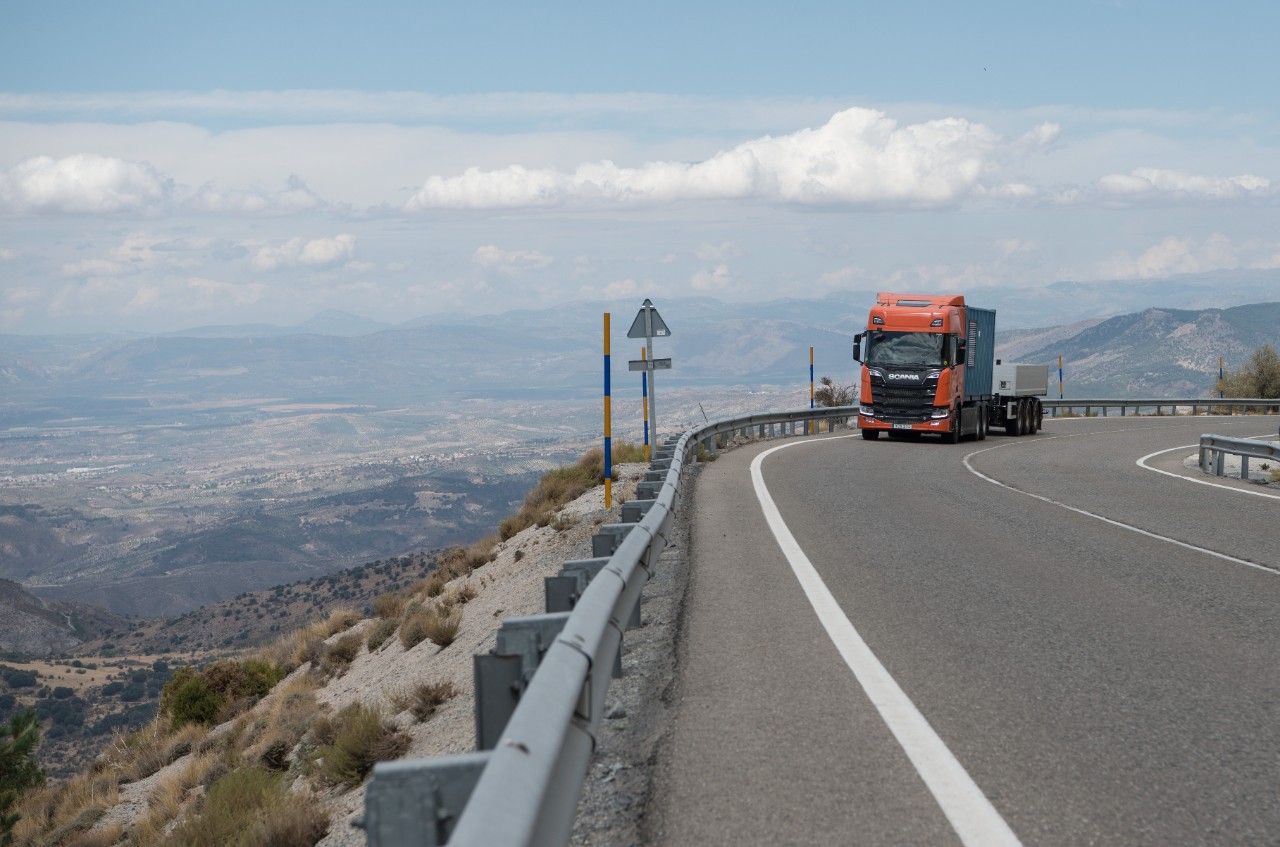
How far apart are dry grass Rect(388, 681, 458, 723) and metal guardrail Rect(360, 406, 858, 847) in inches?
128

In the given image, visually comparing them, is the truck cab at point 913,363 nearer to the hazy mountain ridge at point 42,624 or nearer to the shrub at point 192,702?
the shrub at point 192,702

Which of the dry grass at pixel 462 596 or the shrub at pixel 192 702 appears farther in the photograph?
the shrub at pixel 192 702

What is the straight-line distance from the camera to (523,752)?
3.14 m

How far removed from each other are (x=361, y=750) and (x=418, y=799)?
585cm

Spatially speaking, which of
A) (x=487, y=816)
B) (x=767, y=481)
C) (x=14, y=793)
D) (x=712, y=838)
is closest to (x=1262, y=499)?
(x=767, y=481)

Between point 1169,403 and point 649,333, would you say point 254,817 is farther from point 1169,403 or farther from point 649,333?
point 1169,403

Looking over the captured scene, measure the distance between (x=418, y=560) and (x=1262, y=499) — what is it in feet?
259

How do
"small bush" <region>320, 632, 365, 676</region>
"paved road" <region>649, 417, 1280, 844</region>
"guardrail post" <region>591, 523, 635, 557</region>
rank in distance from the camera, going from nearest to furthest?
"paved road" <region>649, 417, 1280, 844</region>, "guardrail post" <region>591, 523, 635, 557</region>, "small bush" <region>320, 632, 365, 676</region>

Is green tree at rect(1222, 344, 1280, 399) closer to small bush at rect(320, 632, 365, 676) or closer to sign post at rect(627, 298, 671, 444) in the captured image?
sign post at rect(627, 298, 671, 444)

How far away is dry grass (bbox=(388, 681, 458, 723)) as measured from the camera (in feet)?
30.3

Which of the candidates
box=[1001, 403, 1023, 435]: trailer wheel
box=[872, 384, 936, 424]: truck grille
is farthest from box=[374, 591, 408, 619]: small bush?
box=[1001, 403, 1023, 435]: trailer wheel

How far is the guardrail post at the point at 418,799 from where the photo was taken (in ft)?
9.50

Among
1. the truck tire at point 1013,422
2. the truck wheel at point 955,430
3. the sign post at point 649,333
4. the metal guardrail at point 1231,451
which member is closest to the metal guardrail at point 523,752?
the sign post at point 649,333

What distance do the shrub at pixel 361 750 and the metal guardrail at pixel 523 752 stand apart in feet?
8.75
